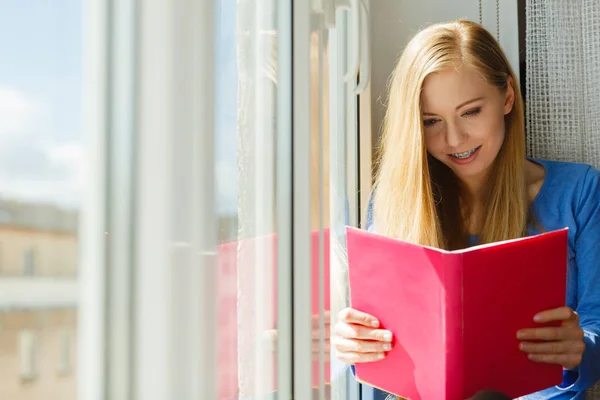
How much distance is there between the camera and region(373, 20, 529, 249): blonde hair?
116 cm

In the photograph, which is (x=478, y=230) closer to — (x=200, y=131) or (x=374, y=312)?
(x=374, y=312)

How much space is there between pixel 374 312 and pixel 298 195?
25 cm

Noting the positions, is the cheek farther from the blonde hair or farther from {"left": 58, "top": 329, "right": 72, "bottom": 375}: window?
{"left": 58, "top": 329, "right": 72, "bottom": 375}: window

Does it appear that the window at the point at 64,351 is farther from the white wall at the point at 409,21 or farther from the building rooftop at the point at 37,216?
the white wall at the point at 409,21

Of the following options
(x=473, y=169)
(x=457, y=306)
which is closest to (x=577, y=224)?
(x=473, y=169)

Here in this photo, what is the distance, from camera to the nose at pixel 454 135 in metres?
1.15

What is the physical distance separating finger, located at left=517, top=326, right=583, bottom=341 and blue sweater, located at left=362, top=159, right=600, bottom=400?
0.17 meters

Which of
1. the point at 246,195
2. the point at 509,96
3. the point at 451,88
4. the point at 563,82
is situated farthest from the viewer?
the point at 563,82

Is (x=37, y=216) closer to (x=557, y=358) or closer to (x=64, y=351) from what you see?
(x=64, y=351)

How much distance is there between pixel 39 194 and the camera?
319 mm

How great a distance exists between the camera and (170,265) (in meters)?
0.42

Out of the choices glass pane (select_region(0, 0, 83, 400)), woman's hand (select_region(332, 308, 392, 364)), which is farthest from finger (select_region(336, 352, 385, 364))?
glass pane (select_region(0, 0, 83, 400))

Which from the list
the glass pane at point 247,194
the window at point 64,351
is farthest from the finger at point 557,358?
the window at point 64,351

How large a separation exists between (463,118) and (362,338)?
1.61ft
